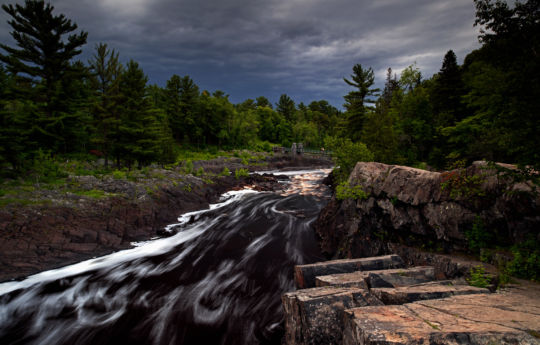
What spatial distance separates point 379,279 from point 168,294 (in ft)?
24.2

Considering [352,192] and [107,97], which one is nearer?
[352,192]

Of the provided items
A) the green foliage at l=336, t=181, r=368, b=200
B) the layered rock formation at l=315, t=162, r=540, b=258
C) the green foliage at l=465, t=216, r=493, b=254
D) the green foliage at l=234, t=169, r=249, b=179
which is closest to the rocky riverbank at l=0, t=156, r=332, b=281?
the green foliage at l=234, t=169, r=249, b=179

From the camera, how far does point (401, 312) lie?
12.4ft

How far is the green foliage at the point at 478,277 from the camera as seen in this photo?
5426 millimetres

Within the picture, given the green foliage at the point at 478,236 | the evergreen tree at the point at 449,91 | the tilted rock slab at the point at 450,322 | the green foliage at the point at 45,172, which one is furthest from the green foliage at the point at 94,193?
the evergreen tree at the point at 449,91

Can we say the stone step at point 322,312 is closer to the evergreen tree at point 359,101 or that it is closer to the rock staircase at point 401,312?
the rock staircase at point 401,312

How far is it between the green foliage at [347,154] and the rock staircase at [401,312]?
10.8 metres

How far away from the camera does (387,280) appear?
568cm

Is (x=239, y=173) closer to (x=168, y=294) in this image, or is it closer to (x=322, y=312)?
(x=168, y=294)

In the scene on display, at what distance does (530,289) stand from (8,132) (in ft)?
74.6

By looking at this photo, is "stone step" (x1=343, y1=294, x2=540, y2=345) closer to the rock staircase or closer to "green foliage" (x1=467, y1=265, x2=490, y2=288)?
the rock staircase

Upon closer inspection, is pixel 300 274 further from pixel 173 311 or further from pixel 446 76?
pixel 446 76

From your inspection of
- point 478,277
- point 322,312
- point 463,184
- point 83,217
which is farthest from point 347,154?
point 83,217

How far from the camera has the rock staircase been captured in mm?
2997
